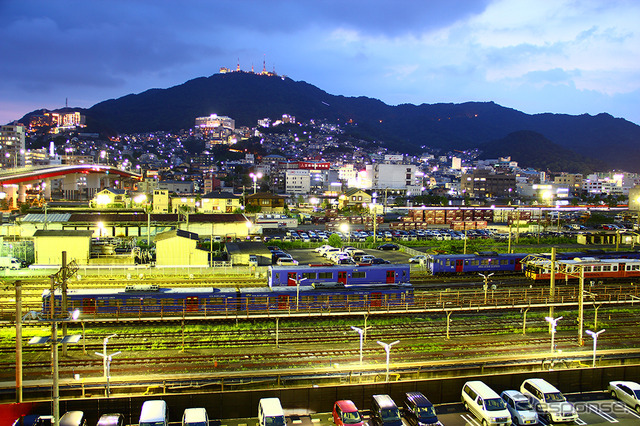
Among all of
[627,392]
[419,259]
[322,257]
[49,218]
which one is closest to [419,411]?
[627,392]

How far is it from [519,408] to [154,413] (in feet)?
27.3

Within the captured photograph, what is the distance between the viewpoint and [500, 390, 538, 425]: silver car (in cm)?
1057

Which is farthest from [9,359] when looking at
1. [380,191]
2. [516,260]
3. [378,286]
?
[380,191]

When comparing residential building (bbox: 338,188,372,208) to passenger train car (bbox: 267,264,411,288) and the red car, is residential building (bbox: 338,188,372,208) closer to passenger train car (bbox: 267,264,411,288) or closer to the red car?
passenger train car (bbox: 267,264,411,288)

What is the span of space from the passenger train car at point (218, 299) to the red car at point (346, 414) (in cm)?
614

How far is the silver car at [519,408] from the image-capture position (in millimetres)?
10570

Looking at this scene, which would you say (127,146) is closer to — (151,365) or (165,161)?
(165,161)

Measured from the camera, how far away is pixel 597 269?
24.9m

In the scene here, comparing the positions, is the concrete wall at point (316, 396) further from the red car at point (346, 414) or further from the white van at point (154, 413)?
the red car at point (346, 414)

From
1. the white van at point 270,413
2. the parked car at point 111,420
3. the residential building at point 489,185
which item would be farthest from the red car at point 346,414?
the residential building at point 489,185

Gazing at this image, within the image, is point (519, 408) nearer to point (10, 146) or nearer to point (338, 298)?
point (338, 298)

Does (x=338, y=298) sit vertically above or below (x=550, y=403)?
above

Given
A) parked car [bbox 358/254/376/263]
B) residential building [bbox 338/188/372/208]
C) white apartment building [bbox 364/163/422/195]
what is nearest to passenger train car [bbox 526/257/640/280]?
parked car [bbox 358/254/376/263]

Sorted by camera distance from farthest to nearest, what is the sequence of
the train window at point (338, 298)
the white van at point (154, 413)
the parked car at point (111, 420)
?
the train window at point (338, 298) < the parked car at point (111, 420) < the white van at point (154, 413)
